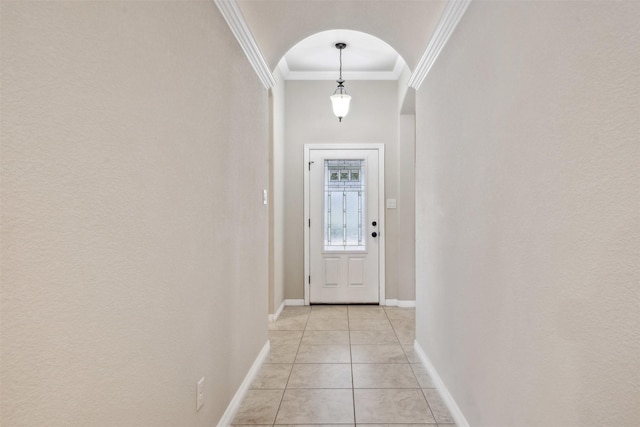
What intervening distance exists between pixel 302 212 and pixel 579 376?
377 cm

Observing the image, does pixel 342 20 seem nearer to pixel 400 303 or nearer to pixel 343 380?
pixel 343 380

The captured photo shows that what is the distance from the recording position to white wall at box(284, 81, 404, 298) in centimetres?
463

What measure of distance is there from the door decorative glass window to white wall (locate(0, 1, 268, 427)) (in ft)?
9.27

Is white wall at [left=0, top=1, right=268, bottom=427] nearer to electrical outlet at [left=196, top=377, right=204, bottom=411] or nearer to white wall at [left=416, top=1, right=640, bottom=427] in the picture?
electrical outlet at [left=196, top=377, right=204, bottom=411]

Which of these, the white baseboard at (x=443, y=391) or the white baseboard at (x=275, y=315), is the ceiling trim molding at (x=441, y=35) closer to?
the white baseboard at (x=443, y=391)

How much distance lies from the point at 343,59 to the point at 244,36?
218 centimetres

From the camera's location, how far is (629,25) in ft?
2.77

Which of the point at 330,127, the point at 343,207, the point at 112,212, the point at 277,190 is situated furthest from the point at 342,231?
the point at 112,212

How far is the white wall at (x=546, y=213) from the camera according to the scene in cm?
87

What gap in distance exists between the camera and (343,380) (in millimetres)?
2592

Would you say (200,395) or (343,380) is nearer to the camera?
(200,395)

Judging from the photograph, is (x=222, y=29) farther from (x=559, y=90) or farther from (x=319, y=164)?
(x=319, y=164)

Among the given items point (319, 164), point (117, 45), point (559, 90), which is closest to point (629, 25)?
point (559, 90)

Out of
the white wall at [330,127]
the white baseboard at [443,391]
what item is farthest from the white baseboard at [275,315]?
the white baseboard at [443,391]
